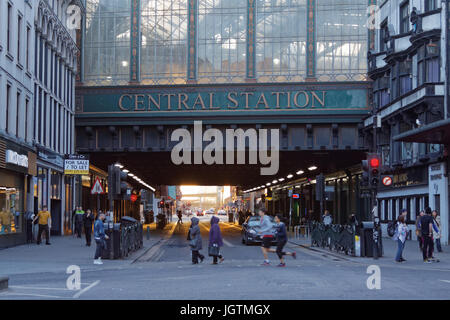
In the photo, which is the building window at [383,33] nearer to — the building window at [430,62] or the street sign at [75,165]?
the building window at [430,62]

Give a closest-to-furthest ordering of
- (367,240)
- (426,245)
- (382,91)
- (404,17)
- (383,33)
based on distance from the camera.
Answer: (426,245)
(367,240)
(404,17)
(382,91)
(383,33)

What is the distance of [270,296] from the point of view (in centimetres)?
1277

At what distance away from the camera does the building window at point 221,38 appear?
4434 centimetres

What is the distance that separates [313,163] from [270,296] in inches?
1580

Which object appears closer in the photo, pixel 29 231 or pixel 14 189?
pixel 14 189

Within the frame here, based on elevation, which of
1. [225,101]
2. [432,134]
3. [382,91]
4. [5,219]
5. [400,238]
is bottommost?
[400,238]

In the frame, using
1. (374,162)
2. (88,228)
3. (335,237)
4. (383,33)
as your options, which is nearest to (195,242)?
(374,162)

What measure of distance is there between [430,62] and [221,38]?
14703 mm

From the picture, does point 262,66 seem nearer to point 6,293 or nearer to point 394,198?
point 394,198

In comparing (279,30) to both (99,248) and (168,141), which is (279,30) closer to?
(168,141)

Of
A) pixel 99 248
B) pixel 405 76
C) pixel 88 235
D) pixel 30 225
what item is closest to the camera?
pixel 99 248

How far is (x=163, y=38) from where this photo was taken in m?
45.6

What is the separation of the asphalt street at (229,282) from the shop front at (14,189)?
879cm

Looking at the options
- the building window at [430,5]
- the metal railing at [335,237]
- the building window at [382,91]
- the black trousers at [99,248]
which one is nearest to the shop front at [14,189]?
the black trousers at [99,248]
